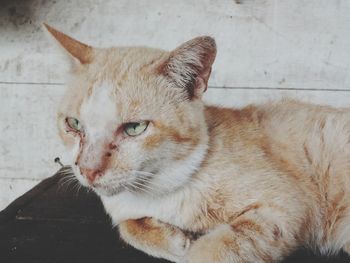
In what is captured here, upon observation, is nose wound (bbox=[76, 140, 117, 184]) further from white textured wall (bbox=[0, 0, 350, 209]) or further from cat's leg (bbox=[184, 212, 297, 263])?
white textured wall (bbox=[0, 0, 350, 209])

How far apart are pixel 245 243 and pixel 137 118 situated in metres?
0.35

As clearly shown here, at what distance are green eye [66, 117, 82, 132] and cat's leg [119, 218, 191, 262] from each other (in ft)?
0.83

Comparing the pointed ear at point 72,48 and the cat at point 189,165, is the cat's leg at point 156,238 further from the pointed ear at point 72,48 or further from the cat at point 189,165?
the pointed ear at point 72,48

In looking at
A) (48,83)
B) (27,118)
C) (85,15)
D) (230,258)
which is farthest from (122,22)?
(230,258)

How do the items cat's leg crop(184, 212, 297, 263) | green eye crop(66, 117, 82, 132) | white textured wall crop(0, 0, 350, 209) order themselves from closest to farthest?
cat's leg crop(184, 212, 297, 263) < green eye crop(66, 117, 82, 132) < white textured wall crop(0, 0, 350, 209)

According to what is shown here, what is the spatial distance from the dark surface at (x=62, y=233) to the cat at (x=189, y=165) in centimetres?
5

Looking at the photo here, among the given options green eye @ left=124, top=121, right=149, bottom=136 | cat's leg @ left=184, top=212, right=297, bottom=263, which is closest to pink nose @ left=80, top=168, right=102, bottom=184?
green eye @ left=124, top=121, right=149, bottom=136

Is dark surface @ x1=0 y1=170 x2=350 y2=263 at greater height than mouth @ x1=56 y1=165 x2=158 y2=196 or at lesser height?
lesser

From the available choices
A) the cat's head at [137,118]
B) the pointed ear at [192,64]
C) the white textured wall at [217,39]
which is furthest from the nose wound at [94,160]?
the white textured wall at [217,39]

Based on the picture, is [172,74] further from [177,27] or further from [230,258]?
[177,27]

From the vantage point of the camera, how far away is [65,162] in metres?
1.92

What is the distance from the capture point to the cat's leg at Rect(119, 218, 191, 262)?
3.42 ft

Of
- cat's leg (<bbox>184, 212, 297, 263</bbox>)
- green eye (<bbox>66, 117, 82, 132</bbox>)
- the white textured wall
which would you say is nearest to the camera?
cat's leg (<bbox>184, 212, 297, 263</bbox>)

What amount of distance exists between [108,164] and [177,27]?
91 centimetres
